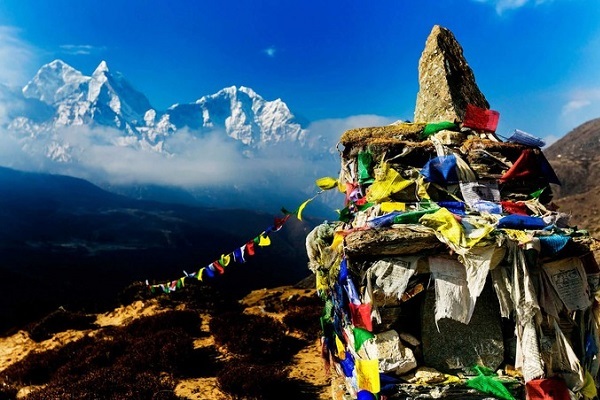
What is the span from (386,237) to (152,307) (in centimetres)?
1309

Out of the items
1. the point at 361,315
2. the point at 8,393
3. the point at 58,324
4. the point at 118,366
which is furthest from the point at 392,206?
the point at 58,324

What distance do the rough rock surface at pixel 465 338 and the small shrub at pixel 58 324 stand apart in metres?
13.5

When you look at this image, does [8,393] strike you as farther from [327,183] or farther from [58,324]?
[327,183]

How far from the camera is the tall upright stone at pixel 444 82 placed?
8229 mm

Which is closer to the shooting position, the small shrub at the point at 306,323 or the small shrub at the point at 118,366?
A: the small shrub at the point at 118,366

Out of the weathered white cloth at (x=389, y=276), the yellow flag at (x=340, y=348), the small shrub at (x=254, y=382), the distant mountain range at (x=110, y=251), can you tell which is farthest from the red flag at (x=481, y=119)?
the distant mountain range at (x=110, y=251)

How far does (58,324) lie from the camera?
567 inches

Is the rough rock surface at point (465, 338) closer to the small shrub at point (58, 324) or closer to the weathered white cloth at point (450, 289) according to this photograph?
the weathered white cloth at point (450, 289)

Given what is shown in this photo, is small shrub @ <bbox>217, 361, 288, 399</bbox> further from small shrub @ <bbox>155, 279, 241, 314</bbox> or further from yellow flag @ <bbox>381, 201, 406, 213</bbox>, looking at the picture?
small shrub @ <bbox>155, 279, 241, 314</bbox>

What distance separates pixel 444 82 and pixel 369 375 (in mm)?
6432

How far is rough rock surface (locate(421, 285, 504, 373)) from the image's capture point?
470cm

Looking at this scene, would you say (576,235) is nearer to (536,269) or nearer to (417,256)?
(536,269)

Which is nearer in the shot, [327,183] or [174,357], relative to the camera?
[327,183]

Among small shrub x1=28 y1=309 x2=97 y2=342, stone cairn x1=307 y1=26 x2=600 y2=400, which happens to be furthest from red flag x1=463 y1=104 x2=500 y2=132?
small shrub x1=28 y1=309 x2=97 y2=342
